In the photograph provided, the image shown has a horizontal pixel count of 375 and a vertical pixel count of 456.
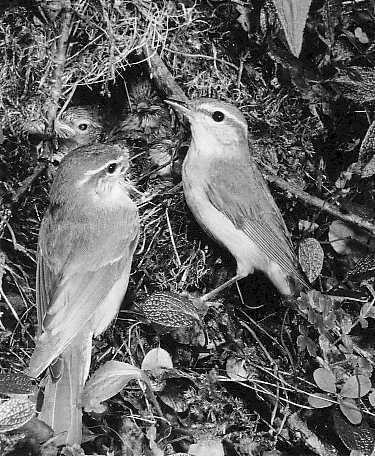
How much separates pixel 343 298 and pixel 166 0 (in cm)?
155

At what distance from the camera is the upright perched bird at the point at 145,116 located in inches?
157

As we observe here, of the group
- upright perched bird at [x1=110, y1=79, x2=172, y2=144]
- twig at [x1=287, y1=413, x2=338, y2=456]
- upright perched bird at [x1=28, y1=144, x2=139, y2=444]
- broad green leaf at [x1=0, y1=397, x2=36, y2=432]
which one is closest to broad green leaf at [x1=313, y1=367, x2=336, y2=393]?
twig at [x1=287, y1=413, x2=338, y2=456]

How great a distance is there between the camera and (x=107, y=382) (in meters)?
2.96

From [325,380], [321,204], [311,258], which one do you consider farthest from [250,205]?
[325,380]

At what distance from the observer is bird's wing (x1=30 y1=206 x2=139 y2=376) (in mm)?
3273

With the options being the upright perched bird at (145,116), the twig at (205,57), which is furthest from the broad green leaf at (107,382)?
the twig at (205,57)

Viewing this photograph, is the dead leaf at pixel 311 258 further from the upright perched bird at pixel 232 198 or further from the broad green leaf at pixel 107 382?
the broad green leaf at pixel 107 382

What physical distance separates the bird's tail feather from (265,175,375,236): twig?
1.07 meters

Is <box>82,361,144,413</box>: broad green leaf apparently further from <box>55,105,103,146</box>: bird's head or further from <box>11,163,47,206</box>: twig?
<box>55,105,103,146</box>: bird's head

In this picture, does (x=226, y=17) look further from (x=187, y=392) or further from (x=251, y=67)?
(x=187, y=392)

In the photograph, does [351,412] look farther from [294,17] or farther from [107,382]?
[294,17]

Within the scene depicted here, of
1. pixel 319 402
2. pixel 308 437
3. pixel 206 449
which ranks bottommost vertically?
pixel 308 437

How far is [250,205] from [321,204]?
34cm

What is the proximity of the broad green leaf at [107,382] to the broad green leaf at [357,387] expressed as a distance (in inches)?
30.9
